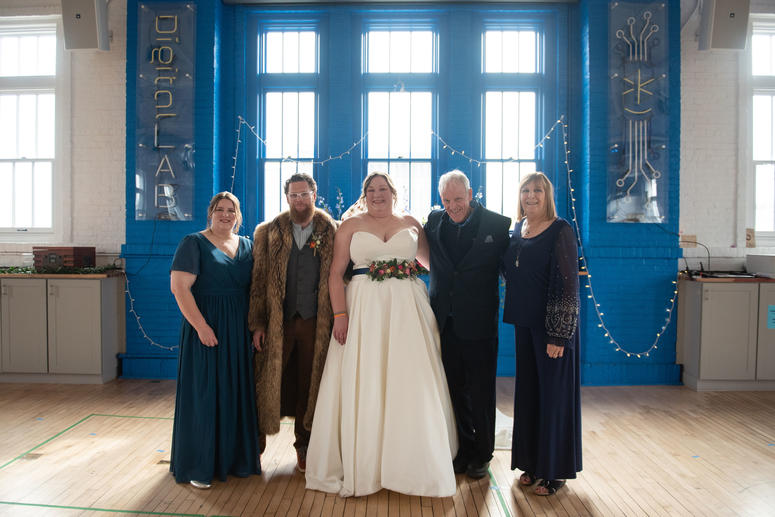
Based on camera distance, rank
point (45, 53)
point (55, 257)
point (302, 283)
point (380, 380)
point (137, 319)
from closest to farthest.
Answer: point (380, 380) → point (302, 283) → point (55, 257) → point (137, 319) → point (45, 53)

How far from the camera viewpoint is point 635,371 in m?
5.02

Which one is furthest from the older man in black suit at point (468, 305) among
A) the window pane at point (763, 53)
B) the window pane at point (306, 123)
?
the window pane at point (763, 53)

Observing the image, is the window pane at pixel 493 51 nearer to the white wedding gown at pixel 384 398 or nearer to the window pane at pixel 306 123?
the window pane at pixel 306 123

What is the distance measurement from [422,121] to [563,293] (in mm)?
3514

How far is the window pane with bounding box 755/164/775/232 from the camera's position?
18.2 ft

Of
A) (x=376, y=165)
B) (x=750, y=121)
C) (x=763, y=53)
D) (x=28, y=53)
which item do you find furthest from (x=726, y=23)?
(x=28, y=53)

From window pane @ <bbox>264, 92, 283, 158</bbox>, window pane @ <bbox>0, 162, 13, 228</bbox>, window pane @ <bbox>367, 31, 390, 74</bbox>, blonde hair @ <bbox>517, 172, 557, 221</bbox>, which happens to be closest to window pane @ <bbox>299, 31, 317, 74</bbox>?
window pane @ <bbox>264, 92, 283, 158</bbox>

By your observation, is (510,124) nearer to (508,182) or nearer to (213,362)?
(508,182)

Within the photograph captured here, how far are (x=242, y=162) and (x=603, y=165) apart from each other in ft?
13.2

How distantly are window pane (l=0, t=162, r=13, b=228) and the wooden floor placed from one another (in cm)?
262

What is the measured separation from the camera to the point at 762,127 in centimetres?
556

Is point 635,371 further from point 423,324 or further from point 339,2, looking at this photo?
point 339,2

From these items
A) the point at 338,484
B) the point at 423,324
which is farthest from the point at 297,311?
the point at 338,484

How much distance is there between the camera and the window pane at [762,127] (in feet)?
18.2
